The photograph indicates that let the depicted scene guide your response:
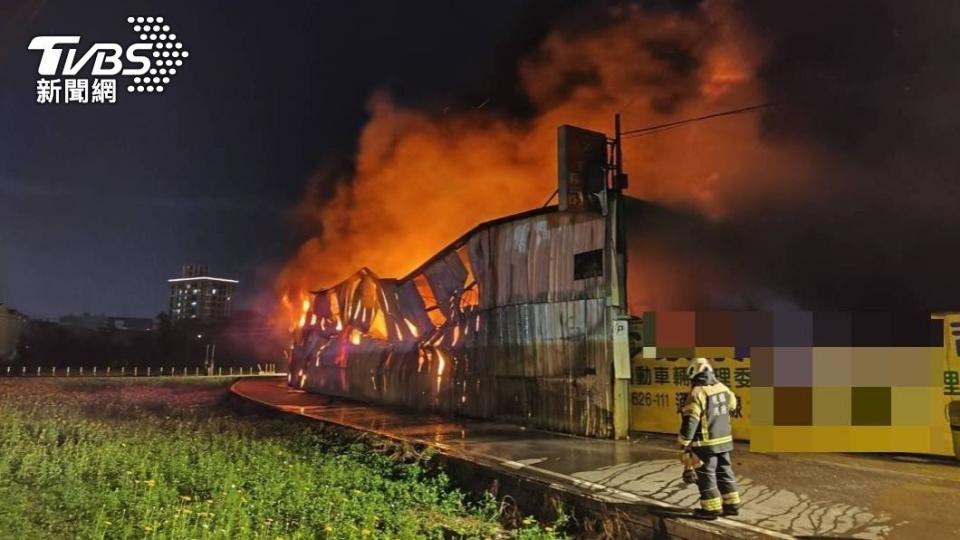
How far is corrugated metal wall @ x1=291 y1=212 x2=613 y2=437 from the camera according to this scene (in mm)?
12000

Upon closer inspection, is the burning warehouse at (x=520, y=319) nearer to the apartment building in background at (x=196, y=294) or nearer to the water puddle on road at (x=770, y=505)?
the water puddle on road at (x=770, y=505)

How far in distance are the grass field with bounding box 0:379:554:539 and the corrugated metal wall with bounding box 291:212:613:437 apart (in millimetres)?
3528

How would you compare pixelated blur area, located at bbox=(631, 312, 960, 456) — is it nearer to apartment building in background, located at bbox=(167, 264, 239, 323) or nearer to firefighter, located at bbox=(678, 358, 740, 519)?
firefighter, located at bbox=(678, 358, 740, 519)

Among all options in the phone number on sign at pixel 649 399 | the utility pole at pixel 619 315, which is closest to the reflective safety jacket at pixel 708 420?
the utility pole at pixel 619 315

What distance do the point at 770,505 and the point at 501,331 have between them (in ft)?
25.5

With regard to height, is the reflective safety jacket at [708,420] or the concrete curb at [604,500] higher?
the reflective safety jacket at [708,420]

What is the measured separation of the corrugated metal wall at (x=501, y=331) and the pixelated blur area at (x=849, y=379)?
109 inches

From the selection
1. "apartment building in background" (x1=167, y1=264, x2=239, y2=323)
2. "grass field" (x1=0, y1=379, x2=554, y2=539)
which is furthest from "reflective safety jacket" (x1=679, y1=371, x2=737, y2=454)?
"apartment building in background" (x1=167, y1=264, x2=239, y2=323)

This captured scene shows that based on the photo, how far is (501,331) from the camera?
1395 centimetres

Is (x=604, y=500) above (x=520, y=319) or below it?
below

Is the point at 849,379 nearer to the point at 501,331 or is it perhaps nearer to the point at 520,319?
the point at 520,319

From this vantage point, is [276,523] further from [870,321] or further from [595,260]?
[870,321]

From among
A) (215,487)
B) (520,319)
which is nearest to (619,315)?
(520,319)

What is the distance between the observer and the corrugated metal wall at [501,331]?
12000 mm
